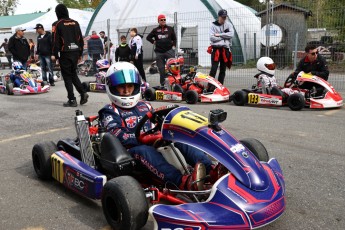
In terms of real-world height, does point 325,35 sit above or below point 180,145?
above

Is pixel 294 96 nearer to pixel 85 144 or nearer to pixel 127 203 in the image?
pixel 85 144

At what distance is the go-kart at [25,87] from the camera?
10047 millimetres

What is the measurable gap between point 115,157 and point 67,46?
4.91m

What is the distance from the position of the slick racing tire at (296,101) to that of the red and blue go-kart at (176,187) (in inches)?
156

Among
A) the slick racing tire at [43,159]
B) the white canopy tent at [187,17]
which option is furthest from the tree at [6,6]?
the slick racing tire at [43,159]

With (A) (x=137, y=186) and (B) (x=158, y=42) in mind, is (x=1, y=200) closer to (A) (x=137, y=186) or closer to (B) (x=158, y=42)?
(A) (x=137, y=186)

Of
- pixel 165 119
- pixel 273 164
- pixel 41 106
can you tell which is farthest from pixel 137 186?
pixel 41 106

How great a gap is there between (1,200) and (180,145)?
1.53 m

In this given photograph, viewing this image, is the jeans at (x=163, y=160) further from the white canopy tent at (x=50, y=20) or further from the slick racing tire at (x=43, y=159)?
the white canopy tent at (x=50, y=20)

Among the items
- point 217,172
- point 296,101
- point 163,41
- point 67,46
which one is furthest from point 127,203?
point 163,41

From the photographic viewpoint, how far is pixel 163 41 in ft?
32.0

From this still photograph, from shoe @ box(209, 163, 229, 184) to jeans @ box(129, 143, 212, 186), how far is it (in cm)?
15

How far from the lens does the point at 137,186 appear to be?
2549 millimetres

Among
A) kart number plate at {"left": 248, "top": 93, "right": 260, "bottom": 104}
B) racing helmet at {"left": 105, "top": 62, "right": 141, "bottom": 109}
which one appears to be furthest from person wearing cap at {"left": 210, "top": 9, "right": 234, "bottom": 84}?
racing helmet at {"left": 105, "top": 62, "right": 141, "bottom": 109}
